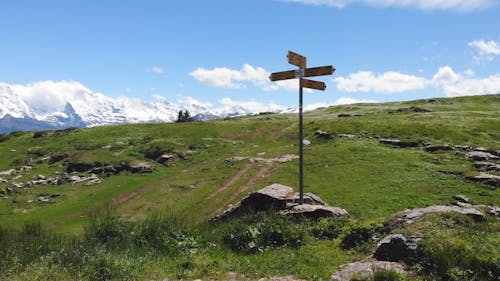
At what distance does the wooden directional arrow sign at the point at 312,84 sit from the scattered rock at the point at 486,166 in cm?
2613

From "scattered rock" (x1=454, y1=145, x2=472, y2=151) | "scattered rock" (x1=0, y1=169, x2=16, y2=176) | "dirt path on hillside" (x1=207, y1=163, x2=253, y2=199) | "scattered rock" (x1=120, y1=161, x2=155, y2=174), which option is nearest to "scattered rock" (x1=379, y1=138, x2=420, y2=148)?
"scattered rock" (x1=454, y1=145, x2=472, y2=151)

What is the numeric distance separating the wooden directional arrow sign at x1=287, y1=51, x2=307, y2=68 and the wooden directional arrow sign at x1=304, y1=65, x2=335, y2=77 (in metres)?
0.38

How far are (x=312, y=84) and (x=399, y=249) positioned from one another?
406 inches

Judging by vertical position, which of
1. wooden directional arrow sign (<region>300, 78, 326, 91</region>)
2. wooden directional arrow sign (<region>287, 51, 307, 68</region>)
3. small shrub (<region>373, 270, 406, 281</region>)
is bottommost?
small shrub (<region>373, 270, 406, 281</region>)

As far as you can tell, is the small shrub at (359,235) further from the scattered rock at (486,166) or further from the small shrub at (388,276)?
the scattered rock at (486,166)

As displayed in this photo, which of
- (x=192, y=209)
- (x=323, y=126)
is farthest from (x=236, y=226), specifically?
(x=323, y=126)

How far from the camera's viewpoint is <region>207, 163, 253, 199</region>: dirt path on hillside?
43.6 metres

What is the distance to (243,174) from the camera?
4888 cm

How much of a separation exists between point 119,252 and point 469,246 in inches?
468

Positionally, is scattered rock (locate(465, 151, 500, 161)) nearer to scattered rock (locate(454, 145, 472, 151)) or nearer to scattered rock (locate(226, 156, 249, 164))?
scattered rock (locate(454, 145, 472, 151))

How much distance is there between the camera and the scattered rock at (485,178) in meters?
35.7

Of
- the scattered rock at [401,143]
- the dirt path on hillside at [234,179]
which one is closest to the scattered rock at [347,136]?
the scattered rock at [401,143]

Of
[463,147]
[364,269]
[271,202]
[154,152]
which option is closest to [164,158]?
[154,152]

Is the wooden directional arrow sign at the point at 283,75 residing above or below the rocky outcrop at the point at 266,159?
above
